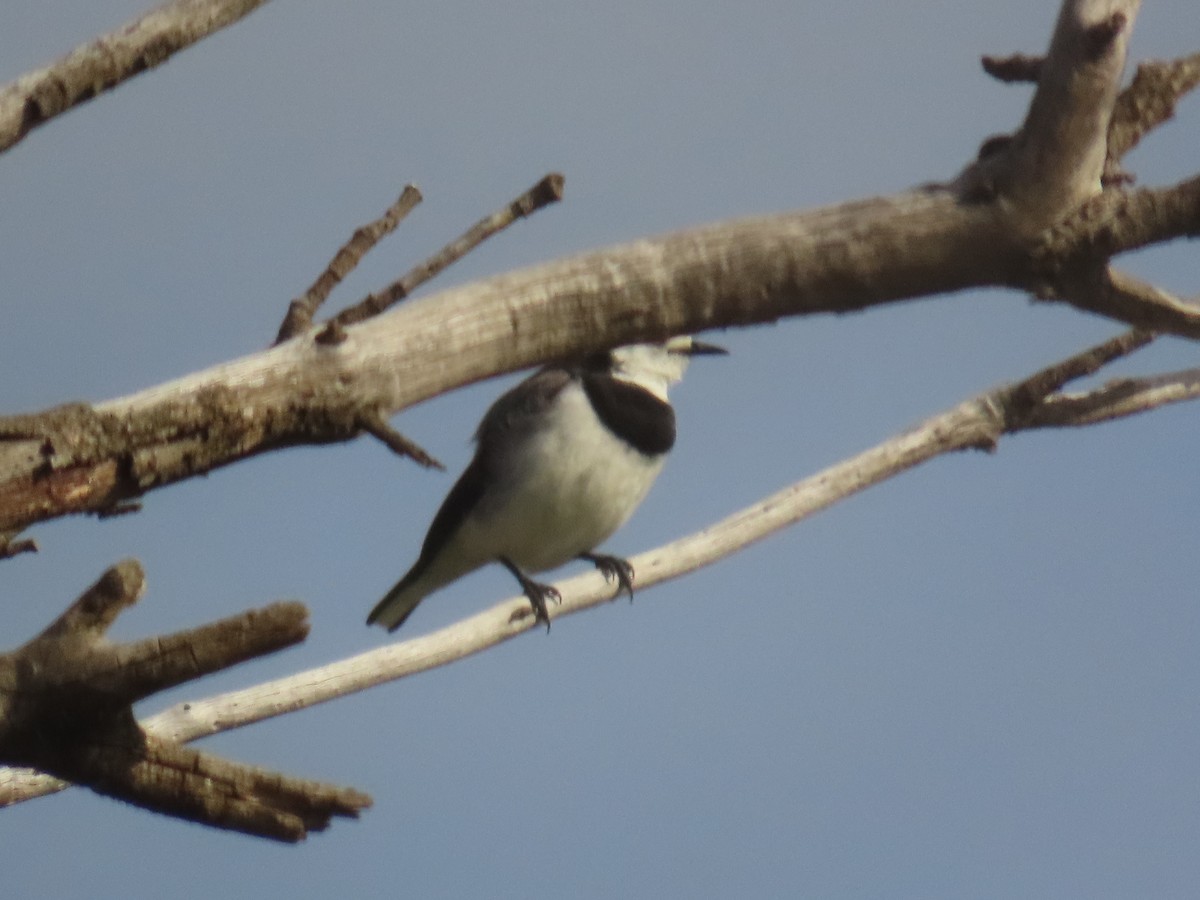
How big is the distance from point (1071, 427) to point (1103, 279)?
9.74 feet

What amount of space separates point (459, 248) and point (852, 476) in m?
3.23

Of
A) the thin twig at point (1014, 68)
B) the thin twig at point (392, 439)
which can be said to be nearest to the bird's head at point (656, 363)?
the thin twig at point (1014, 68)

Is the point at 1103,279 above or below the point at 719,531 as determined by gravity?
above

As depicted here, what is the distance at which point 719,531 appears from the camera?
557cm

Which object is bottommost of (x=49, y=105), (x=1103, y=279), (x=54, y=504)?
(x=54, y=504)

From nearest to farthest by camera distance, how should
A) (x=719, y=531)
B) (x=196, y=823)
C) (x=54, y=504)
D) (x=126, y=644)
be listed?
1. (x=54, y=504)
2. (x=126, y=644)
3. (x=196, y=823)
4. (x=719, y=531)

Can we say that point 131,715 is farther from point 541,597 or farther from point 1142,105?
point 541,597

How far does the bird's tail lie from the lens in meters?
7.14

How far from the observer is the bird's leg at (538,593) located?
5.89m

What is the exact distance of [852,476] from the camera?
18.6ft

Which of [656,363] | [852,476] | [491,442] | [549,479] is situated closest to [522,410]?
[491,442]

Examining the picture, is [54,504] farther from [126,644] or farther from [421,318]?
[421,318]

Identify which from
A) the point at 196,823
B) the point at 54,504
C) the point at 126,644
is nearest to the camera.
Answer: the point at 54,504

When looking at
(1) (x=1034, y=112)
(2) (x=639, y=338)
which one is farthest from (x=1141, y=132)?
(2) (x=639, y=338)
